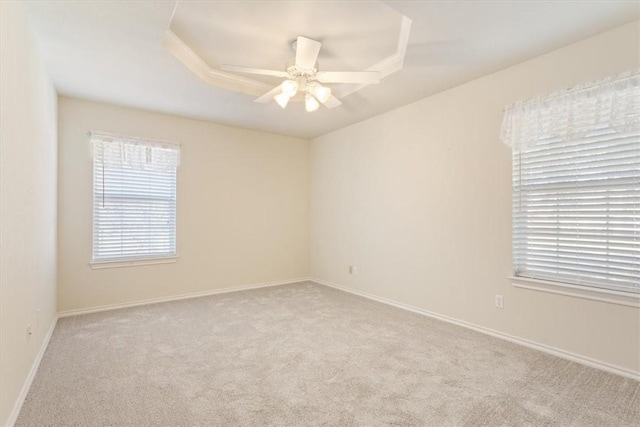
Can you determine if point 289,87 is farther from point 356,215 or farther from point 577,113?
point 356,215

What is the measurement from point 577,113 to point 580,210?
0.74m

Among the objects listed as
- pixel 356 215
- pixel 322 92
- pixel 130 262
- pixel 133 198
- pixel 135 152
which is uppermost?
A: pixel 322 92

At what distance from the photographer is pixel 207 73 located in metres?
3.13

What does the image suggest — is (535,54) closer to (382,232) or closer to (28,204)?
(382,232)

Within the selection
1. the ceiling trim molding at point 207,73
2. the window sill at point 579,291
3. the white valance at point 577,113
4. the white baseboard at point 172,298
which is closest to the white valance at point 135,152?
the ceiling trim molding at point 207,73

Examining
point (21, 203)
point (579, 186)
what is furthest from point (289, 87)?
point (579, 186)

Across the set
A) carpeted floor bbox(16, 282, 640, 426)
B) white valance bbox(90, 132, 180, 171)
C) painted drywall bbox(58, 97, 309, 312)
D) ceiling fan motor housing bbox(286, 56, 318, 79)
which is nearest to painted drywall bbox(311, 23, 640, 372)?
carpeted floor bbox(16, 282, 640, 426)

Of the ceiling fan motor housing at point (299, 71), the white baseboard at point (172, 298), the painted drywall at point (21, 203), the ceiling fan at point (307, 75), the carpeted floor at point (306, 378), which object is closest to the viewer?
the painted drywall at point (21, 203)

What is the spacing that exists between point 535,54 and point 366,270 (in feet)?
9.62

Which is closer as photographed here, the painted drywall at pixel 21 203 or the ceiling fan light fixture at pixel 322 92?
the painted drywall at pixel 21 203

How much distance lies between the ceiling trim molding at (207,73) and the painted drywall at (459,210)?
1.65m

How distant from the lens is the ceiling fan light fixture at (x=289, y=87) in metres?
2.56

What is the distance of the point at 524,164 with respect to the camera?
2.76m

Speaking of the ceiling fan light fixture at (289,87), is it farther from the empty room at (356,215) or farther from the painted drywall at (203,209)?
the painted drywall at (203,209)
